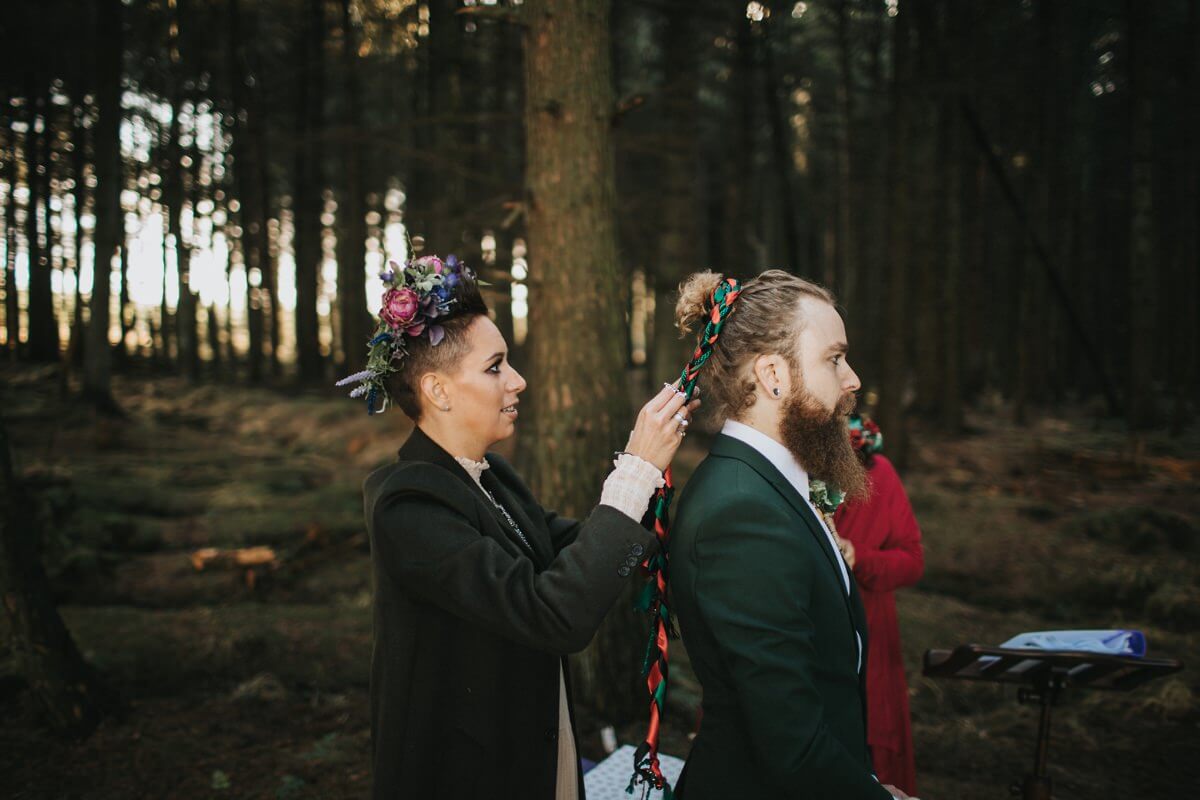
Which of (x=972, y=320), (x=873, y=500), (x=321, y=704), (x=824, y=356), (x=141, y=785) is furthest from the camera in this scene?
(x=972, y=320)

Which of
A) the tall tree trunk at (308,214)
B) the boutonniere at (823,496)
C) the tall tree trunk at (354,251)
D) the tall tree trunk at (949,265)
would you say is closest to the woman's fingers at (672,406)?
the boutonniere at (823,496)

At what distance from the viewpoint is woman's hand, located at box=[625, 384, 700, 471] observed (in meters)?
2.14

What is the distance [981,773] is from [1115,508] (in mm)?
6591

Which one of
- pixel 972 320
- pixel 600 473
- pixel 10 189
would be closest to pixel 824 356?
pixel 600 473

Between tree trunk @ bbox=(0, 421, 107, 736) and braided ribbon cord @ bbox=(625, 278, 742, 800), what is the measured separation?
3393 millimetres

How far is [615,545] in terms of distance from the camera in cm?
202

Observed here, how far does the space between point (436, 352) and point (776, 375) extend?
3.42 feet

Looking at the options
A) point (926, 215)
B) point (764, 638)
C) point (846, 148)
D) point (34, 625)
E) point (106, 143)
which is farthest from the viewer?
point (846, 148)

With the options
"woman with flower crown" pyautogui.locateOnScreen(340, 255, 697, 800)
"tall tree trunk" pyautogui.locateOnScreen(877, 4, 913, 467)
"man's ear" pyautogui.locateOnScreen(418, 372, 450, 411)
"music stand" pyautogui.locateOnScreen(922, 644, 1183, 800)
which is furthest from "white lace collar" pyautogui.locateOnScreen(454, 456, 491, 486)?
"tall tree trunk" pyautogui.locateOnScreen(877, 4, 913, 467)

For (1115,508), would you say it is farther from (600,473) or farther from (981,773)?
(600,473)

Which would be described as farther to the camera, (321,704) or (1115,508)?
(1115,508)

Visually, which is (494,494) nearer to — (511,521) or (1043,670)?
(511,521)

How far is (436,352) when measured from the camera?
7.54 feet

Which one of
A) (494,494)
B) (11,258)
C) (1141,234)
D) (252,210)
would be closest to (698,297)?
(494,494)
